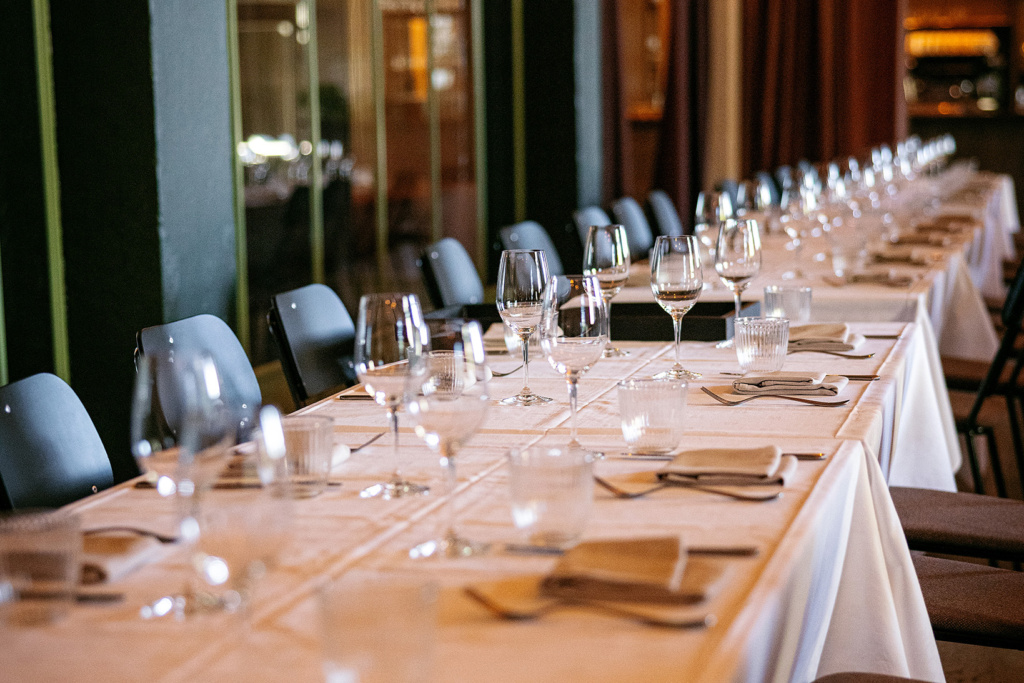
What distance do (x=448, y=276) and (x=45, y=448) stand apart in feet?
6.60

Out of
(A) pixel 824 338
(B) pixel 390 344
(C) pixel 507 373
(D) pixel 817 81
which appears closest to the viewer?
(B) pixel 390 344

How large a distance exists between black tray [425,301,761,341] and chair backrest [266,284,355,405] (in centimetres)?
30

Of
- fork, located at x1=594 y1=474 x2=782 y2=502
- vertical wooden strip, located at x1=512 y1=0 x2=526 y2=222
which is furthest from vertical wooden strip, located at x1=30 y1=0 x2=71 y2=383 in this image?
vertical wooden strip, located at x1=512 y1=0 x2=526 y2=222

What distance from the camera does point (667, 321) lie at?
266 cm

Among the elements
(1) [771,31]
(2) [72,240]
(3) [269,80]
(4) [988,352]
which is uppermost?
(1) [771,31]

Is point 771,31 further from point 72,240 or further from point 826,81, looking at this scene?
point 72,240


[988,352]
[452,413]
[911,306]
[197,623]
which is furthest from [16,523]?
[988,352]

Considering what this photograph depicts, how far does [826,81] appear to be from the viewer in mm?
10594

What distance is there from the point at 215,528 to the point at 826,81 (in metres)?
10.4

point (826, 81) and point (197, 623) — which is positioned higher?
point (826, 81)

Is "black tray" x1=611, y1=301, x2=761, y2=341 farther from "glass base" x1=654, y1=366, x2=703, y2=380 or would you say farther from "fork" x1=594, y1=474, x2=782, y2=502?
"fork" x1=594, y1=474, x2=782, y2=502

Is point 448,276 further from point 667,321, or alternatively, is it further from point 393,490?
point 393,490

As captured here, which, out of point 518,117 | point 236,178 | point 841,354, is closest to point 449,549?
point 841,354

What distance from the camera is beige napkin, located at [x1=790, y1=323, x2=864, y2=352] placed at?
240 centimetres
